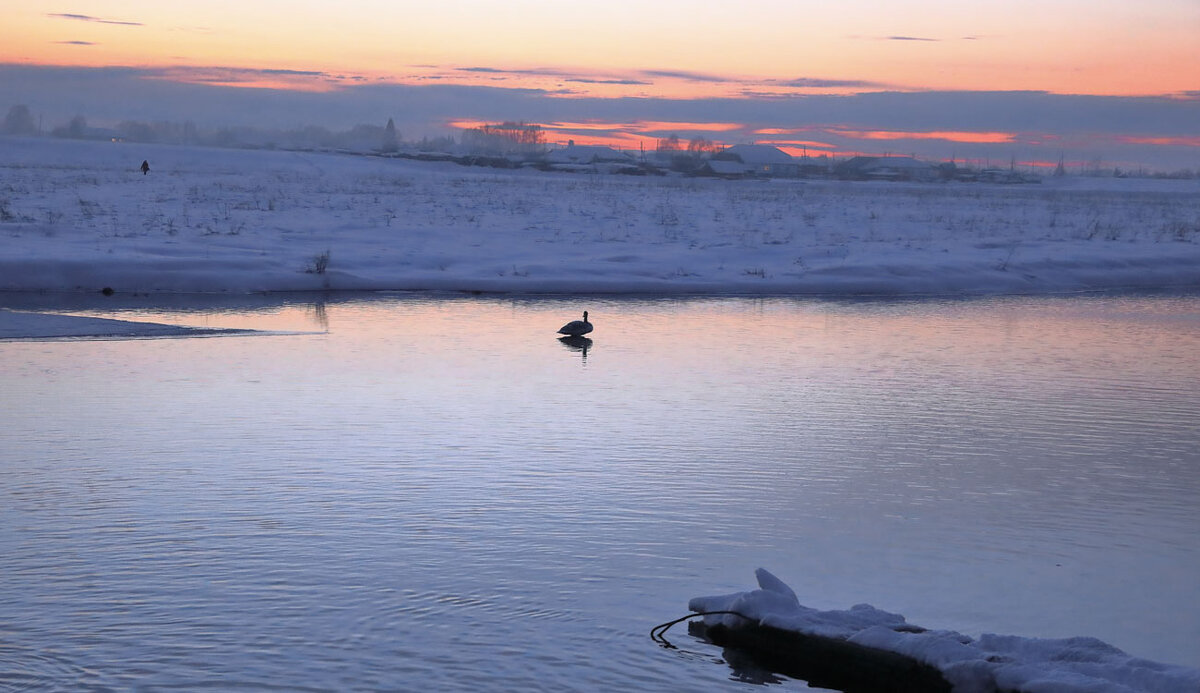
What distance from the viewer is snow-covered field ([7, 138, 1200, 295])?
22.7 metres

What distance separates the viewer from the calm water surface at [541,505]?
17.2 feet

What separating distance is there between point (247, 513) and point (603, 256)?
2027 cm

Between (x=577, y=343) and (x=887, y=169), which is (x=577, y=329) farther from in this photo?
(x=887, y=169)

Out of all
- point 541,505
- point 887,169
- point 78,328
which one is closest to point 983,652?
point 541,505

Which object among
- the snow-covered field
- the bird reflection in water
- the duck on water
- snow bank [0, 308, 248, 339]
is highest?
Answer: the snow-covered field

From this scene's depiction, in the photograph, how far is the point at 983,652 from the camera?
466 centimetres

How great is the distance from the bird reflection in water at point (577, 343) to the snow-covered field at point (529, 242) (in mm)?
7410

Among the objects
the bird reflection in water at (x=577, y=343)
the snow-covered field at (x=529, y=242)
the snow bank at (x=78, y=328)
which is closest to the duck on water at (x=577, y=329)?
the bird reflection in water at (x=577, y=343)

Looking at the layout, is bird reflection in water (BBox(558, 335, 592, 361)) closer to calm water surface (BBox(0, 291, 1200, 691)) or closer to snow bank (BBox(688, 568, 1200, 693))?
calm water surface (BBox(0, 291, 1200, 691))

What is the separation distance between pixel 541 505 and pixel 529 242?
2257 cm

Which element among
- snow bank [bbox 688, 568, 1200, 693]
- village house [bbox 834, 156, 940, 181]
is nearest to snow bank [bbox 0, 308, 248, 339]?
snow bank [bbox 688, 568, 1200, 693]

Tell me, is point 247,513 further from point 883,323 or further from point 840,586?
point 883,323

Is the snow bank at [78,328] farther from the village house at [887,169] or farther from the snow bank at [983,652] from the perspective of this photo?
the village house at [887,169]

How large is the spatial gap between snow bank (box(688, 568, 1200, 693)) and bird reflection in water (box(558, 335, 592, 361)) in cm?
870
